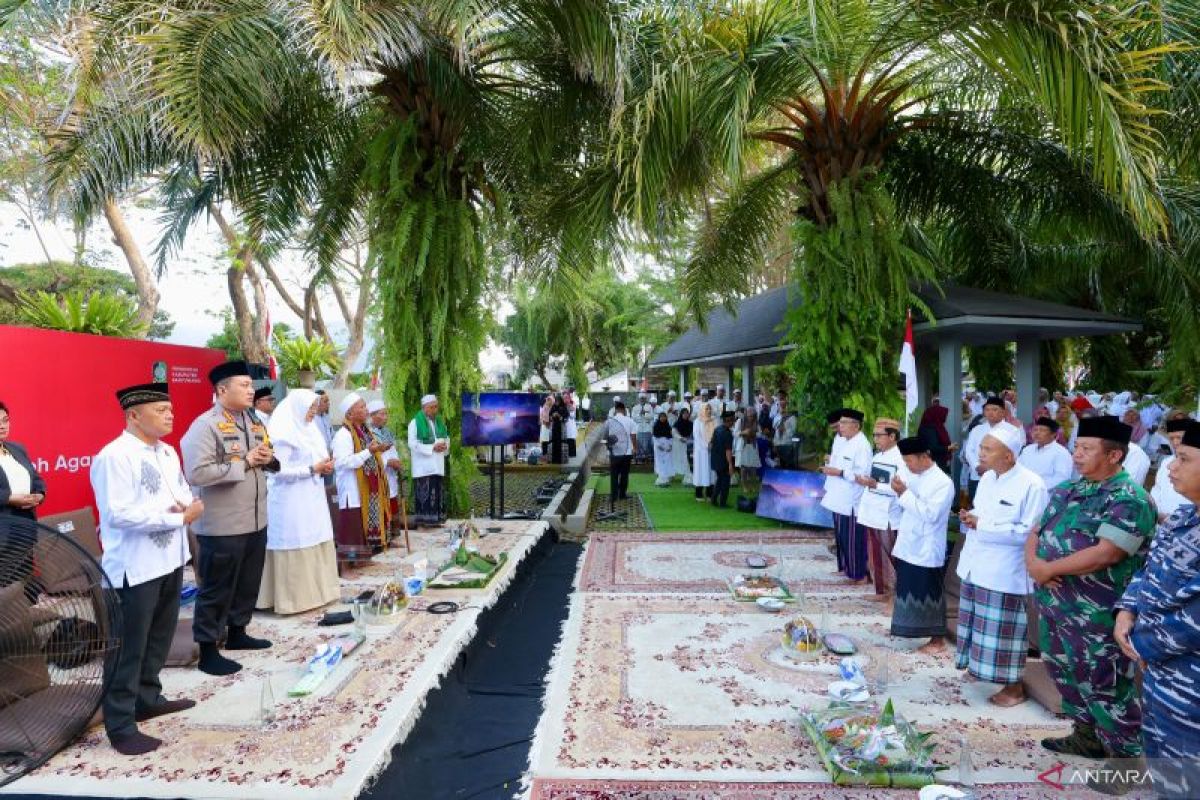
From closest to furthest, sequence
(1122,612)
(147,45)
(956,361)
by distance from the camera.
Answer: (1122,612)
(147,45)
(956,361)

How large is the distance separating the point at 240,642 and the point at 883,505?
5107 millimetres

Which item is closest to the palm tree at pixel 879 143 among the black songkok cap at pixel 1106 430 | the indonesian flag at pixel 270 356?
the black songkok cap at pixel 1106 430

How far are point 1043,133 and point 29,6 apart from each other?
10.2 metres

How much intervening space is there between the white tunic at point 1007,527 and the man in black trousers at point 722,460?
7.06 m

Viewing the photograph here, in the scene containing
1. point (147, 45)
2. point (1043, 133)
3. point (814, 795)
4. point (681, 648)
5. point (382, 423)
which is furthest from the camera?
point (1043, 133)

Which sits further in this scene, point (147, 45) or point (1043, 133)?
point (1043, 133)

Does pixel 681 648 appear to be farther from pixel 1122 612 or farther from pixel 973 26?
pixel 973 26

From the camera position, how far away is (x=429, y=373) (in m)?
9.02

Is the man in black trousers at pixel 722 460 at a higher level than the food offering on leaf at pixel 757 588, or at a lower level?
higher

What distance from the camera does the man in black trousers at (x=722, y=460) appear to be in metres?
11.3

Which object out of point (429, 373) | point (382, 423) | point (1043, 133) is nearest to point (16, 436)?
point (382, 423)

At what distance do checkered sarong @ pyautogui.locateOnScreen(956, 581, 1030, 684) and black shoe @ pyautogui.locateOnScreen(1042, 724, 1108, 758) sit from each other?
Answer: 0.55 meters

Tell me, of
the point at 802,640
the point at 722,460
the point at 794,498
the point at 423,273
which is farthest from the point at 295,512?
the point at 722,460

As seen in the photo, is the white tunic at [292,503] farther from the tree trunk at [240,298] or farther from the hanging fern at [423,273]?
the tree trunk at [240,298]
